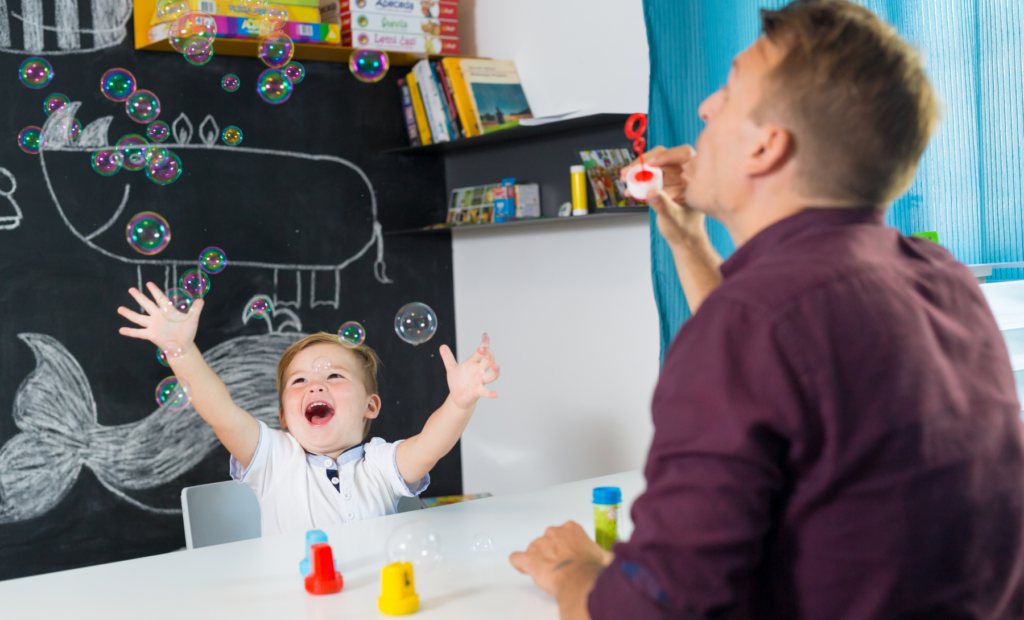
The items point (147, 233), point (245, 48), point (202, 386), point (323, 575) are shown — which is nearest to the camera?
point (323, 575)

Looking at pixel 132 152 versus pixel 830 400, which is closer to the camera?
pixel 830 400

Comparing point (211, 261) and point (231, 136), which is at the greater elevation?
point (231, 136)

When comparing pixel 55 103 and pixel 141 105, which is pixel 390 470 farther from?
pixel 55 103

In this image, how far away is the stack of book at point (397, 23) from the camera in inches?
123

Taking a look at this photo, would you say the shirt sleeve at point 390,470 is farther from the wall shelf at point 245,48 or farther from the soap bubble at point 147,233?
the wall shelf at point 245,48

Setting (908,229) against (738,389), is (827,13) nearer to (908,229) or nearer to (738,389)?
(738,389)

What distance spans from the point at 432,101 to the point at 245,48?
2.25 feet

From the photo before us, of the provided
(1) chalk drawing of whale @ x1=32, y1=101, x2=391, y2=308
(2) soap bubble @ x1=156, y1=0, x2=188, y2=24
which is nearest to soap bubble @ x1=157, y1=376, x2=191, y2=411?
(2) soap bubble @ x1=156, y1=0, x2=188, y2=24

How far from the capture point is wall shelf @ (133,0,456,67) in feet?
9.55

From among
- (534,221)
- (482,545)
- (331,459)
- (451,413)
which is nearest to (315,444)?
(331,459)

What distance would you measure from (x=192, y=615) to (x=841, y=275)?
0.89 meters

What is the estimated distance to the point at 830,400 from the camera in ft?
2.10

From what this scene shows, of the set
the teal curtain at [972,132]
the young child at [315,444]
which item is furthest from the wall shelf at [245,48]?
the teal curtain at [972,132]

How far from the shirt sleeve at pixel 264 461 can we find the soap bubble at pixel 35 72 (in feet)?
4.84
